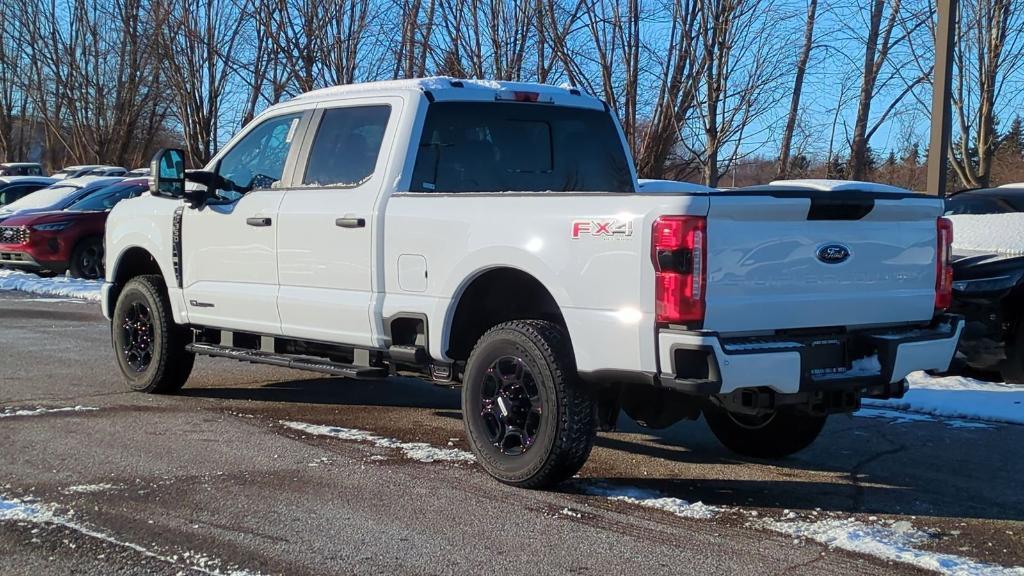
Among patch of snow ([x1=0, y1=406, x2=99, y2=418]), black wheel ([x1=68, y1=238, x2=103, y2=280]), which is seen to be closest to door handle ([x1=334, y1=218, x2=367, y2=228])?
patch of snow ([x1=0, y1=406, x2=99, y2=418])

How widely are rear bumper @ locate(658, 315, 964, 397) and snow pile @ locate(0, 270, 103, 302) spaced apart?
13021mm

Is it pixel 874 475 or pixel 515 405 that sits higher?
pixel 515 405

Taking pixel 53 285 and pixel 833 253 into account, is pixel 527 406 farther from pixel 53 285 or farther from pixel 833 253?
pixel 53 285

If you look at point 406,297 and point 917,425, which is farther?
point 917,425

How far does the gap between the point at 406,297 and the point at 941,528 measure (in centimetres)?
296

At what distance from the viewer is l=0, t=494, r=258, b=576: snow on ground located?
14.5 ft

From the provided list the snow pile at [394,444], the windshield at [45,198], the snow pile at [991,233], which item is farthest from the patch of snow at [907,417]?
the windshield at [45,198]

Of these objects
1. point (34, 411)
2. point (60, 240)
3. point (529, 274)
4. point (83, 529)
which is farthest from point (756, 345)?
point (60, 240)

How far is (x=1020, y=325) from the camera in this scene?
884 centimetres

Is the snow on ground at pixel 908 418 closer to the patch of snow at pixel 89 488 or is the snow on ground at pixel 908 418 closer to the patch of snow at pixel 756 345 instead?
the patch of snow at pixel 756 345

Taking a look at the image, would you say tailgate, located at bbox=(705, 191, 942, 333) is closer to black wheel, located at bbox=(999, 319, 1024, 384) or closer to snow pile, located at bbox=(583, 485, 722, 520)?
snow pile, located at bbox=(583, 485, 722, 520)

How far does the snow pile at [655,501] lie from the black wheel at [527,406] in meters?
0.24

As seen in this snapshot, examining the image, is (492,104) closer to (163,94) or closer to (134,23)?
(134,23)

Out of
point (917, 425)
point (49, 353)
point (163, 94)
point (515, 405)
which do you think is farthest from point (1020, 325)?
point (163, 94)
